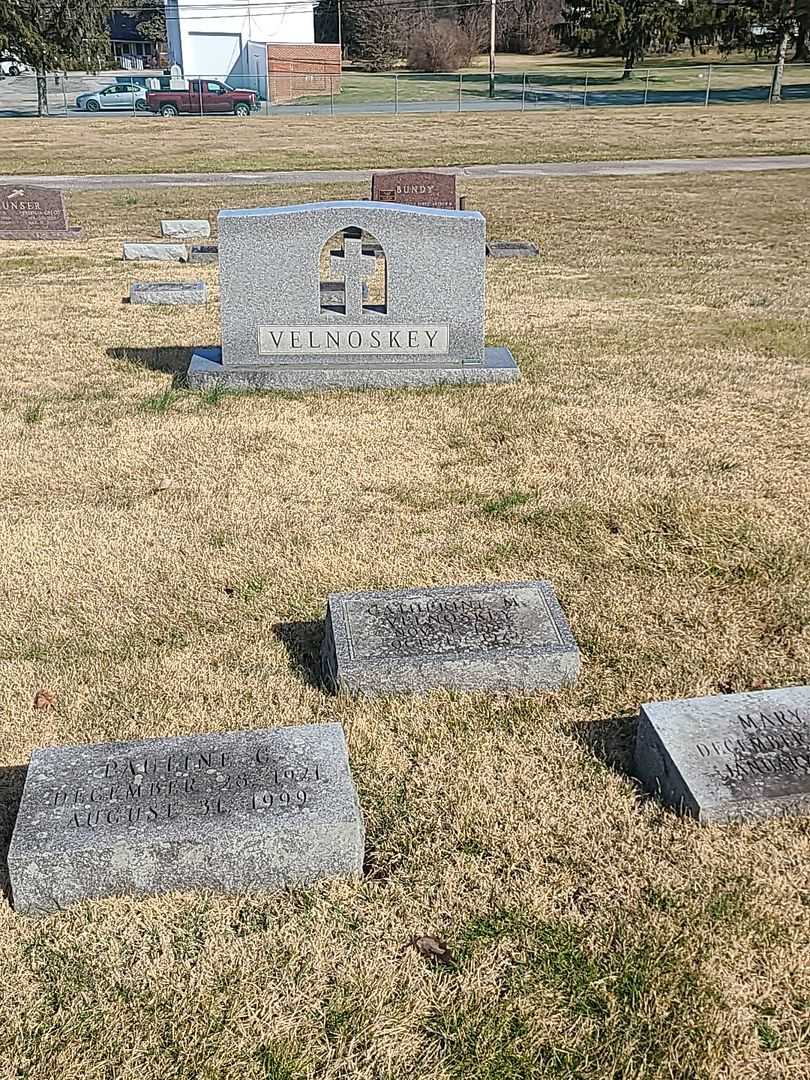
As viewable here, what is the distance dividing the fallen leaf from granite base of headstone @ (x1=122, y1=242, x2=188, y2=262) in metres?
12.4

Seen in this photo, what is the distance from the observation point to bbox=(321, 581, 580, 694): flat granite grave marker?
153 inches

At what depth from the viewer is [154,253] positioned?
13.7 meters

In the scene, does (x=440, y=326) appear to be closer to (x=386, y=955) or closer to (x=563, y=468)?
(x=563, y=468)

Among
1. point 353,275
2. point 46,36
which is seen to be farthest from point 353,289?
point 46,36

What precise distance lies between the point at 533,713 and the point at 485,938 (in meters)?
1.13

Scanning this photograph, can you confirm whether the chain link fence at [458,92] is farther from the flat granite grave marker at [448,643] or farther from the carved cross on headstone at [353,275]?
the flat granite grave marker at [448,643]

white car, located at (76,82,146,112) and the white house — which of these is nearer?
white car, located at (76,82,146,112)

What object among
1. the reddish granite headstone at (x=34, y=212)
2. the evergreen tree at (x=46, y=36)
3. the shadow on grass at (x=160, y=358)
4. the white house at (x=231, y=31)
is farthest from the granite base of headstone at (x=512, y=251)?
the white house at (x=231, y=31)

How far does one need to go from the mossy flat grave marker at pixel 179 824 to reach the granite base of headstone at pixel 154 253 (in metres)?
11.7

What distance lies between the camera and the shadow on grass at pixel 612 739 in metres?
3.62

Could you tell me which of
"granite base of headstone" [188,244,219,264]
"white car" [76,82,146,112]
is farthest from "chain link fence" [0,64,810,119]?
"granite base of headstone" [188,244,219,264]

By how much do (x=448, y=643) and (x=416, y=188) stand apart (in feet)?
41.1

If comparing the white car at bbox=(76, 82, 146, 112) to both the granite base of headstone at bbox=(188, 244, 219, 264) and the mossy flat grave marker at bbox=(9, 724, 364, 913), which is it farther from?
the mossy flat grave marker at bbox=(9, 724, 364, 913)

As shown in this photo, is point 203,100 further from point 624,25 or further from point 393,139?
point 624,25
